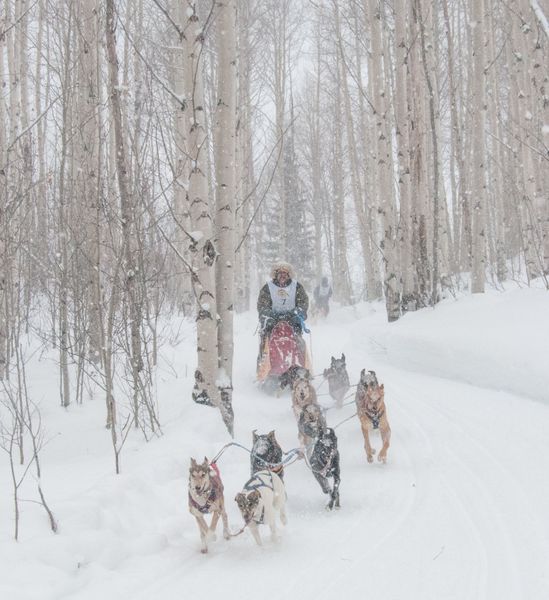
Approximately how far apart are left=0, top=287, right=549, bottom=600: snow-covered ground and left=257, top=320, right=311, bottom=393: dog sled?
1.51 feet

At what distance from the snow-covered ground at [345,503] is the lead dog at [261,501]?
0.17 metres

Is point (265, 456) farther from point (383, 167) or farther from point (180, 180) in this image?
point (383, 167)

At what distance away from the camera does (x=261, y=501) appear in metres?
3.78

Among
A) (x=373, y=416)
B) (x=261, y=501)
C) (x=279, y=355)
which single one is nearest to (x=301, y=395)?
(x=373, y=416)

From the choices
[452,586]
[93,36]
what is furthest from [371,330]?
[452,586]

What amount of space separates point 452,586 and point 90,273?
5.70m

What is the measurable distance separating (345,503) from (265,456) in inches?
30.8

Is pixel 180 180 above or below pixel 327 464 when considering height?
above

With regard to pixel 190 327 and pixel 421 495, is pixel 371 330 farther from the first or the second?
pixel 421 495

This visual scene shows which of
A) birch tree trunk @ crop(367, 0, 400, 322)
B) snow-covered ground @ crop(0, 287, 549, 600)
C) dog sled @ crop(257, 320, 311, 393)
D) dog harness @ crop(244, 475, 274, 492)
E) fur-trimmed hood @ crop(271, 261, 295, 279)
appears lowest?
snow-covered ground @ crop(0, 287, 549, 600)

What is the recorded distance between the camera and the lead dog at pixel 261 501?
3719 mm

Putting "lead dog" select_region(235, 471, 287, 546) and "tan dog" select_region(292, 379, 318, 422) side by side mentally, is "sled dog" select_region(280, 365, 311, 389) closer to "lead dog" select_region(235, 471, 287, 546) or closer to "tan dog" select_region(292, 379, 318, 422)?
"tan dog" select_region(292, 379, 318, 422)

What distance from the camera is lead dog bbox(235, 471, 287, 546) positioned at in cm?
372

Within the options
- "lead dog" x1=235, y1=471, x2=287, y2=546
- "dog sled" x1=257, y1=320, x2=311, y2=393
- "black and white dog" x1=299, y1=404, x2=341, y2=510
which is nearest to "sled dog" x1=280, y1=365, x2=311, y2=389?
"dog sled" x1=257, y1=320, x2=311, y2=393
